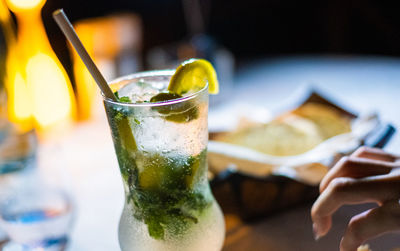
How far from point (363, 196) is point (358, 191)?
0.01m

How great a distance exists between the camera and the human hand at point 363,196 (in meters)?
0.76

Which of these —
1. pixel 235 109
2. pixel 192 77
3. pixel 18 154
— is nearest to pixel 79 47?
pixel 192 77

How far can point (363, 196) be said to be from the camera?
78 cm

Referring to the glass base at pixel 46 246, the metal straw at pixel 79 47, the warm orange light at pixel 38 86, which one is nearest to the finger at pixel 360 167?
the metal straw at pixel 79 47

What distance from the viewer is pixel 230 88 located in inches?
89.0

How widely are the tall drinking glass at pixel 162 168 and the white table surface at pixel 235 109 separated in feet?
0.87

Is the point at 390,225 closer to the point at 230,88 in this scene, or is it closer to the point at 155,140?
the point at 155,140

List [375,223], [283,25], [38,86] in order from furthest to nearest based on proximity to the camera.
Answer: [283,25] → [38,86] → [375,223]

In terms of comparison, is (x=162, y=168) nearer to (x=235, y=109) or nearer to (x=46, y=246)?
(x=46, y=246)

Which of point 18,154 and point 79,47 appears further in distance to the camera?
point 18,154

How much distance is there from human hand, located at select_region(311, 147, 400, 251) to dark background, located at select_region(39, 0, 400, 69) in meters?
2.83

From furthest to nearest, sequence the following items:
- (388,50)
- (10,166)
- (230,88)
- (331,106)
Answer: (388,50), (230,88), (331,106), (10,166)

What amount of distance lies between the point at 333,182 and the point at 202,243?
0.92 feet

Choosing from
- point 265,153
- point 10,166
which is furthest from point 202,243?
point 10,166
